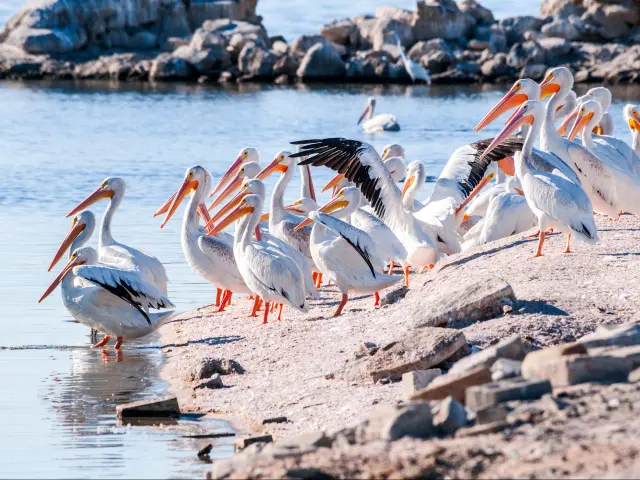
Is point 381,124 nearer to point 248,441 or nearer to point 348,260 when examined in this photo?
point 348,260

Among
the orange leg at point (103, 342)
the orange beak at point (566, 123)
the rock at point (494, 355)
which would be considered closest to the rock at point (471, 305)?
the rock at point (494, 355)

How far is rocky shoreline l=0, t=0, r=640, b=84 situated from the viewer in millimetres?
49781

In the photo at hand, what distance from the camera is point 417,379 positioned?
605 centimetres

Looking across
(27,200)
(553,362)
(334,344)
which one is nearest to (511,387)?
(553,362)

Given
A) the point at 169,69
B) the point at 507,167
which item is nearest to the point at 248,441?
the point at 507,167

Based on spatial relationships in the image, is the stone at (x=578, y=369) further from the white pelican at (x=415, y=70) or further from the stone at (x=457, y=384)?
the white pelican at (x=415, y=70)

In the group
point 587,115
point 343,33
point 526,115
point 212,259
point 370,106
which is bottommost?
point 370,106

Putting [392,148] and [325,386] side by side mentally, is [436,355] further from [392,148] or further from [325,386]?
[392,148]

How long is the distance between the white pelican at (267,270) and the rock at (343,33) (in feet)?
154

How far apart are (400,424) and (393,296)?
441cm

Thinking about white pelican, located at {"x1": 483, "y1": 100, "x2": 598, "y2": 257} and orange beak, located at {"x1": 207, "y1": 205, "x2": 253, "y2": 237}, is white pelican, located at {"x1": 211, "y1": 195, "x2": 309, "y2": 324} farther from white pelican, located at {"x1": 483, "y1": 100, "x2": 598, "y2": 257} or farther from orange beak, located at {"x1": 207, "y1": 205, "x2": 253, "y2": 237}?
white pelican, located at {"x1": 483, "y1": 100, "x2": 598, "y2": 257}

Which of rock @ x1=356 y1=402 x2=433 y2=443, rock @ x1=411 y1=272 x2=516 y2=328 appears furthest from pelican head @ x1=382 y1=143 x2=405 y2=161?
rock @ x1=356 y1=402 x2=433 y2=443

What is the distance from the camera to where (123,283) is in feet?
27.1

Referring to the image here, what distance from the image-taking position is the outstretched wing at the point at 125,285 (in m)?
8.23
